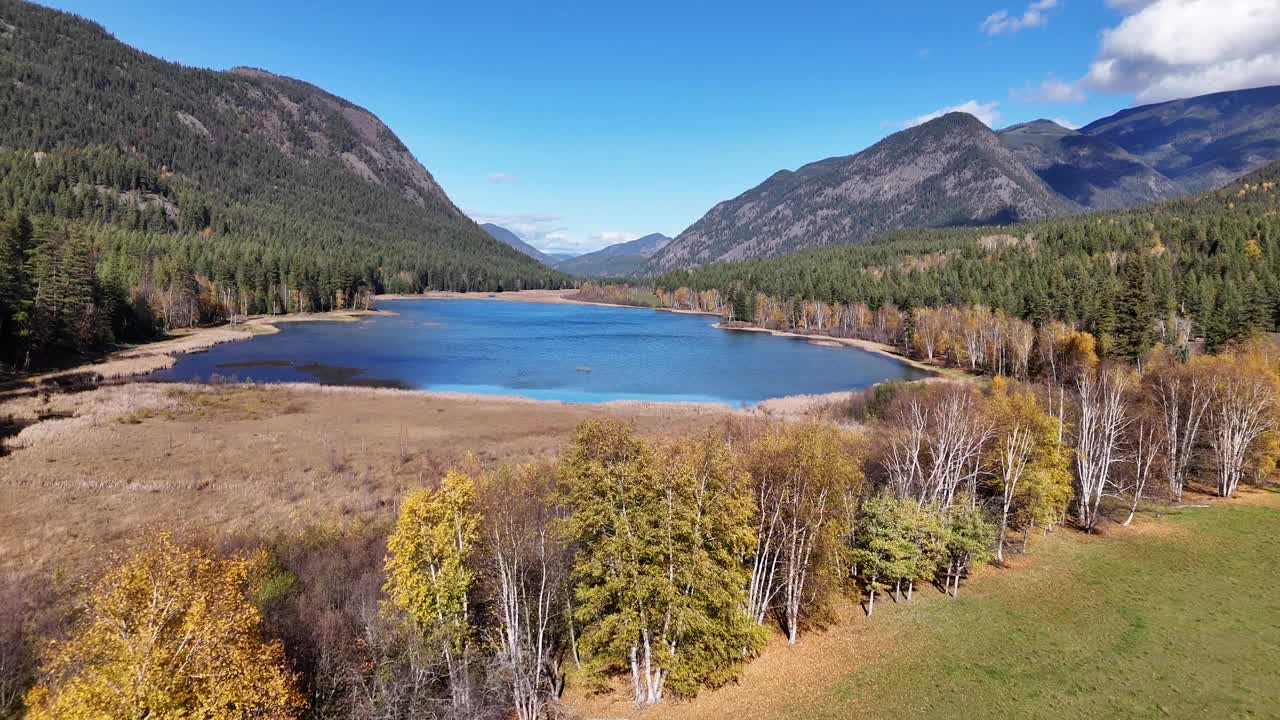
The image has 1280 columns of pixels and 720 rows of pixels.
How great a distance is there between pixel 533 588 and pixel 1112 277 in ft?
414

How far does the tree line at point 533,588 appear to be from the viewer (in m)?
14.3

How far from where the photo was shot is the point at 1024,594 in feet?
103

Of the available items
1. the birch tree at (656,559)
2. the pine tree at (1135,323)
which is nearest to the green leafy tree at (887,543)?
the birch tree at (656,559)

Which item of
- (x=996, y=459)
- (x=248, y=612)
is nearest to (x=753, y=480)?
→ (x=248, y=612)

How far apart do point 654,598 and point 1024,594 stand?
21.8 meters

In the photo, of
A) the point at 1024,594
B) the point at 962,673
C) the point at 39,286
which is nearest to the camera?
the point at 962,673

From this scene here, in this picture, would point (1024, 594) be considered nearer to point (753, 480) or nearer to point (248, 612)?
point (753, 480)

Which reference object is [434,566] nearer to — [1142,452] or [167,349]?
[1142,452]

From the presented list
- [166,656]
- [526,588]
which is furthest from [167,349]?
[166,656]

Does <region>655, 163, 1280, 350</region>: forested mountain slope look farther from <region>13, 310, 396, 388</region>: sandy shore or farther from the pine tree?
<region>13, 310, 396, 388</region>: sandy shore

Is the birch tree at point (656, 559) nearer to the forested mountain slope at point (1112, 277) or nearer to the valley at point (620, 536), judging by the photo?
the valley at point (620, 536)

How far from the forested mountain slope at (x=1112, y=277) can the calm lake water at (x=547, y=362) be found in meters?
23.8

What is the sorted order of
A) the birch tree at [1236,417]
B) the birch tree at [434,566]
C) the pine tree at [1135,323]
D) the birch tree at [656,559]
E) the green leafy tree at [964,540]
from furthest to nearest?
the pine tree at [1135,323]
the birch tree at [1236,417]
the green leafy tree at [964,540]
the birch tree at [656,559]
the birch tree at [434,566]

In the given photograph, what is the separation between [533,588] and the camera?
24.7 metres
